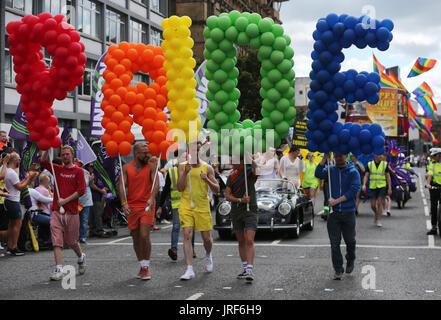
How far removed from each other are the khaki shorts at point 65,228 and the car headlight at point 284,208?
18.9 feet

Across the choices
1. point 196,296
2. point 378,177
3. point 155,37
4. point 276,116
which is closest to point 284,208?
point 378,177

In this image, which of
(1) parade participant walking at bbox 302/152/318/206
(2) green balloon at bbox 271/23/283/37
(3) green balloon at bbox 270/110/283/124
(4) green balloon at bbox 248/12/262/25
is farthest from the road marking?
(1) parade participant walking at bbox 302/152/318/206

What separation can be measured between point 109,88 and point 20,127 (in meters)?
6.84

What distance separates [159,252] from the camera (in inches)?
490

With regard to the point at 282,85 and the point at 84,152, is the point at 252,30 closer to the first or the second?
the point at 282,85

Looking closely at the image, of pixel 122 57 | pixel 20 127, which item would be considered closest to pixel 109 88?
pixel 122 57

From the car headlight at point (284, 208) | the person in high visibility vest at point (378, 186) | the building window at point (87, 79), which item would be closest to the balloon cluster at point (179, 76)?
the car headlight at point (284, 208)

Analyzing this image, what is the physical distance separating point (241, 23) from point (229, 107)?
1199 mm

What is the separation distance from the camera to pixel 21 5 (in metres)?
28.0

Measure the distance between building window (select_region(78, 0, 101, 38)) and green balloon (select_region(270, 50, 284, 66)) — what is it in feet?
85.5

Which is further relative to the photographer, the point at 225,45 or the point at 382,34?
the point at 225,45

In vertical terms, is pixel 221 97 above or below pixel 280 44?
below

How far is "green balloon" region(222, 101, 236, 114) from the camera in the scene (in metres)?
9.39

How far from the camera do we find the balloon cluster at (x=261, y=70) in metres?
9.08
